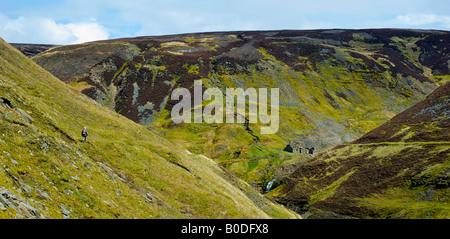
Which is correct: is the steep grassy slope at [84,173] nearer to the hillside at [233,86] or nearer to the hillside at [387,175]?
the hillside at [387,175]

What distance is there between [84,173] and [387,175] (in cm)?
6114

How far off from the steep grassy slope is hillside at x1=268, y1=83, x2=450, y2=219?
19.1 m

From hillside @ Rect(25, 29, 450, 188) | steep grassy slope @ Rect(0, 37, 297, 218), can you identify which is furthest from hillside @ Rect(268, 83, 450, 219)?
hillside @ Rect(25, 29, 450, 188)

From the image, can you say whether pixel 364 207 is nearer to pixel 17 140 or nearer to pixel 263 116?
pixel 17 140

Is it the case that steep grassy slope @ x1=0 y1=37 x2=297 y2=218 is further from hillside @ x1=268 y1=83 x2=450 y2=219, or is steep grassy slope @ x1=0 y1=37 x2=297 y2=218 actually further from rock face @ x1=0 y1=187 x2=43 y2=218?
hillside @ x1=268 y1=83 x2=450 y2=219

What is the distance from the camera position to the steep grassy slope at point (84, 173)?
18500 millimetres

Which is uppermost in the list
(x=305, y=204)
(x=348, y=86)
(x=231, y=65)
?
(x=231, y=65)

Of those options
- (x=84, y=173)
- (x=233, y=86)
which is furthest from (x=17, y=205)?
(x=233, y=86)

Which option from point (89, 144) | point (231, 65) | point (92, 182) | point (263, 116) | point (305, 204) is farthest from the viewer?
point (231, 65)

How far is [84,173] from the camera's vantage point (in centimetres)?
2467

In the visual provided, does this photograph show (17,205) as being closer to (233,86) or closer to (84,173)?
(84,173)

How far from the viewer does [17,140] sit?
21.2m
